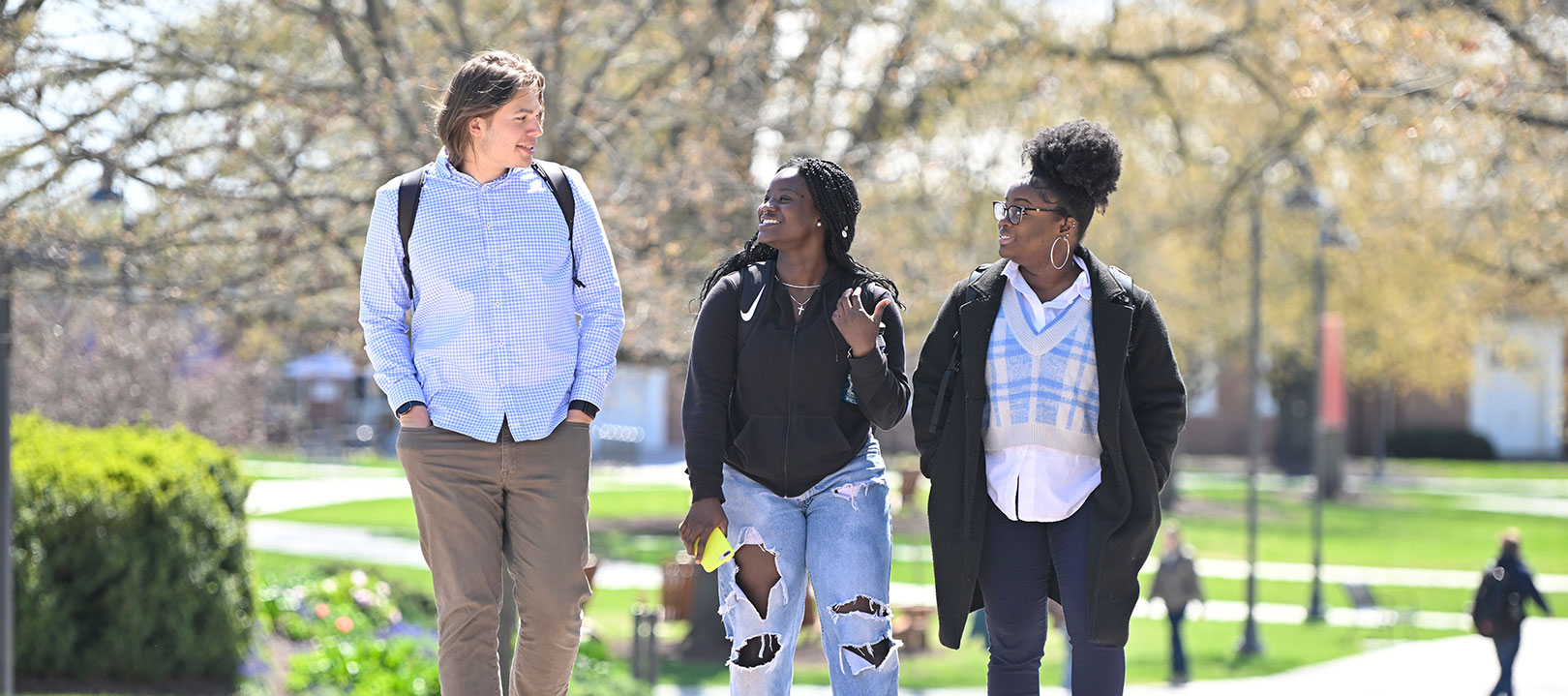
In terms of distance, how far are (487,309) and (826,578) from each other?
109cm

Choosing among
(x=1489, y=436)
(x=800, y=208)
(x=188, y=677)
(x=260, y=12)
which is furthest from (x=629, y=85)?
(x=1489, y=436)

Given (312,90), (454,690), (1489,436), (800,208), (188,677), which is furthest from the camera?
(1489,436)

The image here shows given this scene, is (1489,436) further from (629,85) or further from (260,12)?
(260,12)

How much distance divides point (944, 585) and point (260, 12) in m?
7.35

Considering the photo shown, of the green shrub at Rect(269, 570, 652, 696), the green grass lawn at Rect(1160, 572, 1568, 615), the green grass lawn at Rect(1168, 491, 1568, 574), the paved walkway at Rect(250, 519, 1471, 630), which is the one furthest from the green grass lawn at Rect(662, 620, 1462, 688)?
the green grass lawn at Rect(1168, 491, 1568, 574)

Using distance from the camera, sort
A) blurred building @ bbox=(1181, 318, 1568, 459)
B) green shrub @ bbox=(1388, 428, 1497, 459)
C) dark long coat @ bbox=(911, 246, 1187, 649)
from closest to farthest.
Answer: dark long coat @ bbox=(911, 246, 1187, 649)
blurred building @ bbox=(1181, 318, 1568, 459)
green shrub @ bbox=(1388, 428, 1497, 459)

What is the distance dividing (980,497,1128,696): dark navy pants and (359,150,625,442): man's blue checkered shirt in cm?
111

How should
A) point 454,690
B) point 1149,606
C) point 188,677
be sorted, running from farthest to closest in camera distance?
point 1149,606, point 188,677, point 454,690

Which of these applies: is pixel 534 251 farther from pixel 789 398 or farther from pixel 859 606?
pixel 859 606

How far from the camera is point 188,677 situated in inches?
367

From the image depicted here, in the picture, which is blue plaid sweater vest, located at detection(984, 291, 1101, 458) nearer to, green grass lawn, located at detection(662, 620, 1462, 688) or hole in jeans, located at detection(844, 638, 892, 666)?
hole in jeans, located at detection(844, 638, 892, 666)

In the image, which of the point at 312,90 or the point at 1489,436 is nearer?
the point at 312,90

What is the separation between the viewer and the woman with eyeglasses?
390cm

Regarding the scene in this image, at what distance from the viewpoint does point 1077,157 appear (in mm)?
4012
